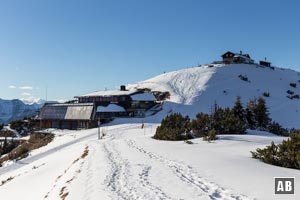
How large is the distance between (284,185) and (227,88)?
291ft

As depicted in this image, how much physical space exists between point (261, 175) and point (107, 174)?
7.22 meters

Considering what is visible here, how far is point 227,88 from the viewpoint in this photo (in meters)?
97.3

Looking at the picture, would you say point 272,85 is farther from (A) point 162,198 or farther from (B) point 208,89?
(A) point 162,198

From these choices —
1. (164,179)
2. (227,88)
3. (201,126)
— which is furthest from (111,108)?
(164,179)

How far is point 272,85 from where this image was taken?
105 m

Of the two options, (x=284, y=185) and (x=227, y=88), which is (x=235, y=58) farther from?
(x=284, y=185)

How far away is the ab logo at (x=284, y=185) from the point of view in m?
10.5

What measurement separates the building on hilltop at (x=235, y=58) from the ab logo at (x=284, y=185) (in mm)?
119306

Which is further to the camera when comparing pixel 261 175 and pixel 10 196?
pixel 10 196

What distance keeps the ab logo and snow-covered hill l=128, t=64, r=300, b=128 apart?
62344 millimetres

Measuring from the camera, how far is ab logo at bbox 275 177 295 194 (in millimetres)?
10477

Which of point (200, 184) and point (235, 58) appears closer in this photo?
point (200, 184)

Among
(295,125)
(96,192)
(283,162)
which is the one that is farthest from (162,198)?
(295,125)

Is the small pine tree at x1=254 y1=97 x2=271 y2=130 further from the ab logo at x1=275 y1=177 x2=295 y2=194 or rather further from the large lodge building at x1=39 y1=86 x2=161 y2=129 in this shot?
the large lodge building at x1=39 y1=86 x2=161 y2=129
